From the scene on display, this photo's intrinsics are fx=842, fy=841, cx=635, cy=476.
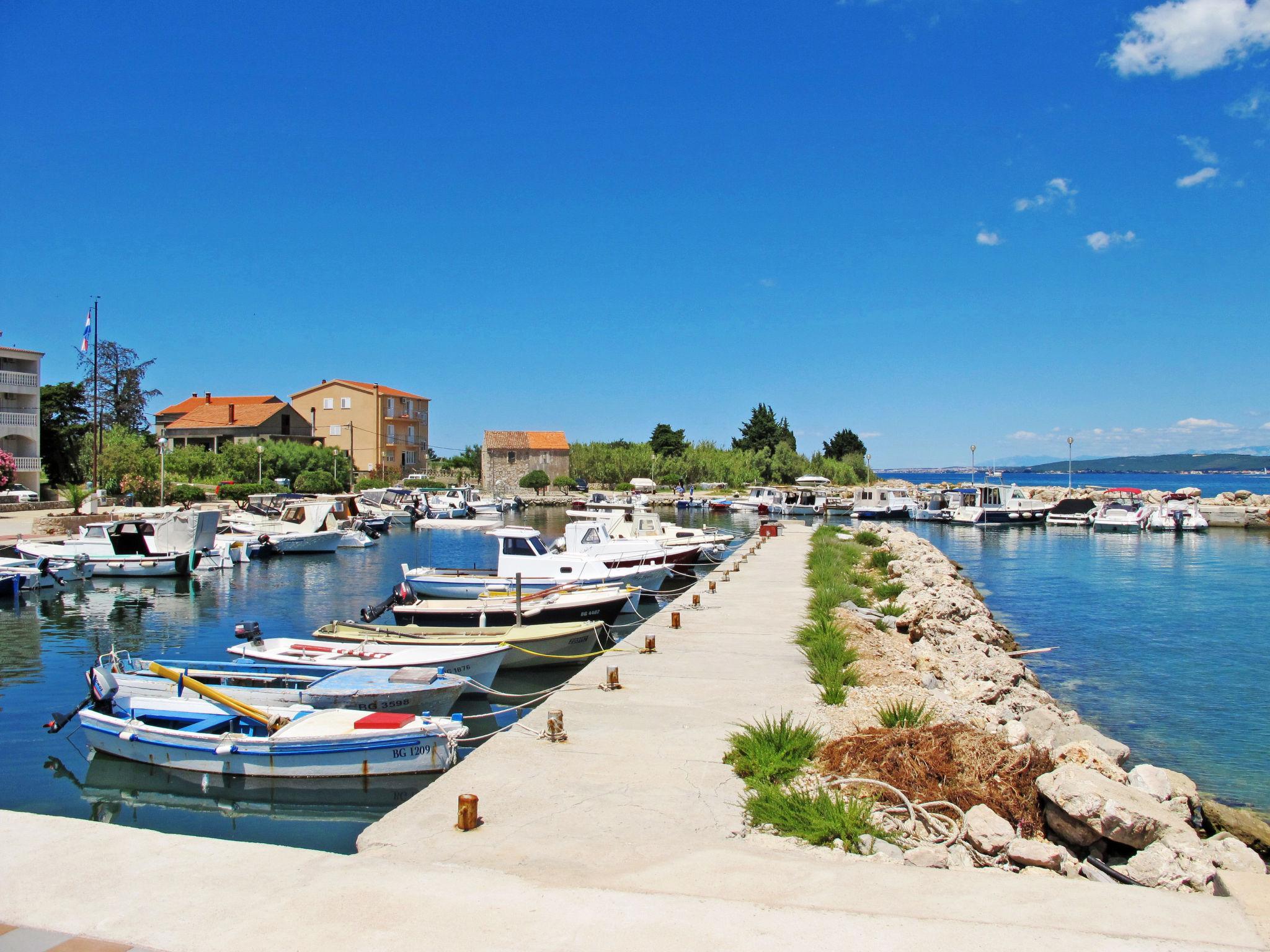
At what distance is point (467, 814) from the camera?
7289 mm

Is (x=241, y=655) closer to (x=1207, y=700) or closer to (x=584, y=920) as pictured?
(x=584, y=920)

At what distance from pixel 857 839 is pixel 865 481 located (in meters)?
126

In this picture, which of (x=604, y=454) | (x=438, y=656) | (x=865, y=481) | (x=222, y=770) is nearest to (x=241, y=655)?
(x=438, y=656)

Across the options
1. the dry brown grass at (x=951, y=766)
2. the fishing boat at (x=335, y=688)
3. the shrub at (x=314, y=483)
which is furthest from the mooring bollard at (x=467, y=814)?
the shrub at (x=314, y=483)

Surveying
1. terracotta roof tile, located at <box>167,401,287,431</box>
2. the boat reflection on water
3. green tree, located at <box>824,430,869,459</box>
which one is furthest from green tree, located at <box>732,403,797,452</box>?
the boat reflection on water

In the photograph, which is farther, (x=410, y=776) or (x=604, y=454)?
(x=604, y=454)

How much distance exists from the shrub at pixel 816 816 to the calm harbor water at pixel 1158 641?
7.87 metres

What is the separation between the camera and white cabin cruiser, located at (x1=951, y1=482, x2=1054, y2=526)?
6975 centimetres

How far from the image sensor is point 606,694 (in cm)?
1208

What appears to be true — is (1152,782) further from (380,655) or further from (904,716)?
(380,655)

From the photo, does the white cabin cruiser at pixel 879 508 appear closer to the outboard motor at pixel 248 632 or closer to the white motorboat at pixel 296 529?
the white motorboat at pixel 296 529

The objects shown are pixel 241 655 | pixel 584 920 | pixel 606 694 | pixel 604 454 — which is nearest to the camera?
pixel 584 920

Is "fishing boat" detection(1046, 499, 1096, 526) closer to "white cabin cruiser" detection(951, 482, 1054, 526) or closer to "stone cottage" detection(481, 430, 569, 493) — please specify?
"white cabin cruiser" detection(951, 482, 1054, 526)

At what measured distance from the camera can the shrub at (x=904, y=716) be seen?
955 cm
